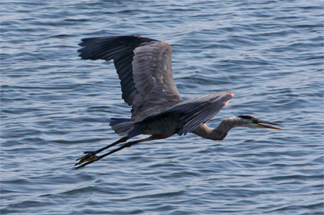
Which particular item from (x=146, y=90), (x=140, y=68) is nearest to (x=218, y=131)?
(x=146, y=90)

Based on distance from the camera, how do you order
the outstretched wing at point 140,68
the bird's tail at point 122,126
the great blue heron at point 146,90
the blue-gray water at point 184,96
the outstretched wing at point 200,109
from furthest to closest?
the blue-gray water at point 184,96, the outstretched wing at point 140,68, the great blue heron at point 146,90, the bird's tail at point 122,126, the outstretched wing at point 200,109

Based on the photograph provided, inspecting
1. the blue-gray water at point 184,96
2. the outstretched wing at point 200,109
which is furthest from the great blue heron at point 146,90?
the blue-gray water at point 184,96

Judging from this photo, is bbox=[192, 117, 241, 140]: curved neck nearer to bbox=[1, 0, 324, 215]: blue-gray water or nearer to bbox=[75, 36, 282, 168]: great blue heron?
bbox=[75, 36, 282, 168]: great blue heron

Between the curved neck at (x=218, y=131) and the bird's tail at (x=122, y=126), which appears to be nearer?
the bird's tail at (x=122, y=126)

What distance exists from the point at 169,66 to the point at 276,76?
15.8 ft

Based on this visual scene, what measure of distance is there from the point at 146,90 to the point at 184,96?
3.58 meters

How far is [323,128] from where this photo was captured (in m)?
9.98

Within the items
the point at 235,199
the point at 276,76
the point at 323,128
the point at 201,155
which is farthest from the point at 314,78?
the point at 235,199

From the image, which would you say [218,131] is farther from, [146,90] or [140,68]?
[140,68]

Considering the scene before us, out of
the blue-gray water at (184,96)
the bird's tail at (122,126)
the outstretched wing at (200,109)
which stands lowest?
the blue-gray water at (184,96)

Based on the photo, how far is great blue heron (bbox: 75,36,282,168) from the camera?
22.8 feet

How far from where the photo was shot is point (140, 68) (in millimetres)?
7547

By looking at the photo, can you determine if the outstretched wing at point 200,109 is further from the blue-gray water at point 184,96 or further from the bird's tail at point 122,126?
the blue-gray water at point 184,96

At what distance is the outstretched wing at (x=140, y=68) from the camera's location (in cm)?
735
